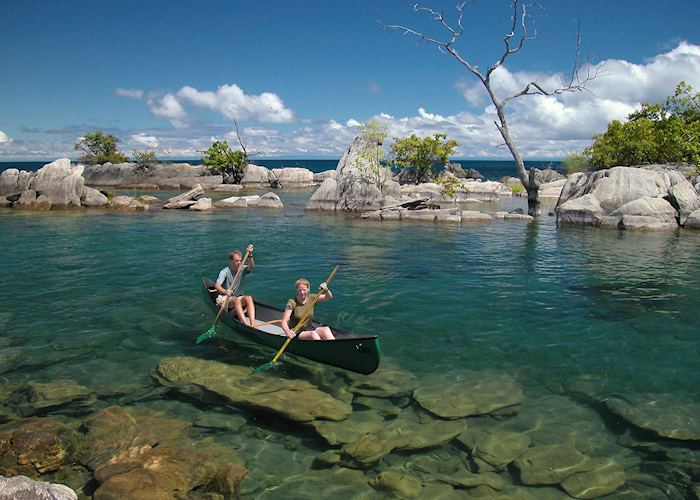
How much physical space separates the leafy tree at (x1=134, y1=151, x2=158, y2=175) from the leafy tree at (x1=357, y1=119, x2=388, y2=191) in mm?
34885

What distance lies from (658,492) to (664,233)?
26.4 m

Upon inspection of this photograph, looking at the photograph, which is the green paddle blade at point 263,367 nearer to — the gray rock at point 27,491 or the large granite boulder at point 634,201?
the gray rock at point 27,491

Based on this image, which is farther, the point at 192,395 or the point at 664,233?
the point at 664,233

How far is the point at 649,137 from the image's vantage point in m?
42.9

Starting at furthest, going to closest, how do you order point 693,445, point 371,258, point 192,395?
1. point 371,258
2. point 192,395
3. point 693,445

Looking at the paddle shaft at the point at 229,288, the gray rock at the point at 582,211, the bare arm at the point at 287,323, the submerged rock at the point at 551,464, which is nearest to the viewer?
the submerged rock at the point at 551,464

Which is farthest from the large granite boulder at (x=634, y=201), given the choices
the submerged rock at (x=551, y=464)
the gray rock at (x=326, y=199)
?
the submerged rock at (x=551, y=464)

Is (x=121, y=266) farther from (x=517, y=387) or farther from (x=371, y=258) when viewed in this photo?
(x=517, y=387)

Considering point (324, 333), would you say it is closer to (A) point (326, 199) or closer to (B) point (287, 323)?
(B) point (287, 323)

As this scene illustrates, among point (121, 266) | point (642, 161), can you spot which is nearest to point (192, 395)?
point (121, 266)

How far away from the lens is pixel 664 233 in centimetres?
2977

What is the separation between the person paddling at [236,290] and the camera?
493 inches

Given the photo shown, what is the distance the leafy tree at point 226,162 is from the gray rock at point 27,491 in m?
62.5

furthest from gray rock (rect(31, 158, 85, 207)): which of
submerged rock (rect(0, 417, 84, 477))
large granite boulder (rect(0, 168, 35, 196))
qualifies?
submerged rock (rect(0, 417, 84, 477))
